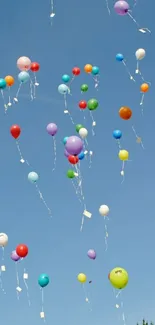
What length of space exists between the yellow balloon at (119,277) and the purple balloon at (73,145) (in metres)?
3.28

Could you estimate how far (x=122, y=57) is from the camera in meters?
17.3

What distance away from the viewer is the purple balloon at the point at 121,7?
15789 millimetres

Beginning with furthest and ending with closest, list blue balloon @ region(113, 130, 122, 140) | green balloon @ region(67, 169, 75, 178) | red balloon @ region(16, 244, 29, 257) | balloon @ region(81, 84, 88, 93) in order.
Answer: balloon @ region(81, 84, 88, 93), green balloon @ region(67, 169, 75, 178), blue balloon @ region(113, 130, 122, 140), red balloon @ region(16, 244, 29, 257)

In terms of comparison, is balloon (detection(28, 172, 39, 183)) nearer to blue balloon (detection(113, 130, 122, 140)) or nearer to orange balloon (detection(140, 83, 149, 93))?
blue balloon (detection(113, 130, 122, 140))

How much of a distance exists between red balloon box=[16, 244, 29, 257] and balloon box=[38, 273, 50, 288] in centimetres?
82

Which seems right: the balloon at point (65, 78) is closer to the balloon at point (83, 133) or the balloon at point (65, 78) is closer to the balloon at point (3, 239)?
the balloon at point (83, 133)

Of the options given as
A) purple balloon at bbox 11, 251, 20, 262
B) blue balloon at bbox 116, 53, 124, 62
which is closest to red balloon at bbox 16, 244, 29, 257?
purple balloon at bbox 11, 251, 20, 262

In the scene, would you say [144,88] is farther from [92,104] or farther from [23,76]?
[23,76]

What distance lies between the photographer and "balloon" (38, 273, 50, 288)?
1622cm

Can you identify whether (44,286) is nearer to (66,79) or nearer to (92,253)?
(92,253)

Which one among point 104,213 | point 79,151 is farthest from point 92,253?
point 79,151

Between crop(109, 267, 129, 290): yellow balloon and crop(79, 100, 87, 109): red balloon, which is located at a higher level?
crop(79, 100, 87, 109): red balloon

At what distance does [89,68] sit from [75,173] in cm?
342

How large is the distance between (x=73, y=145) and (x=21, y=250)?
12.0ft
